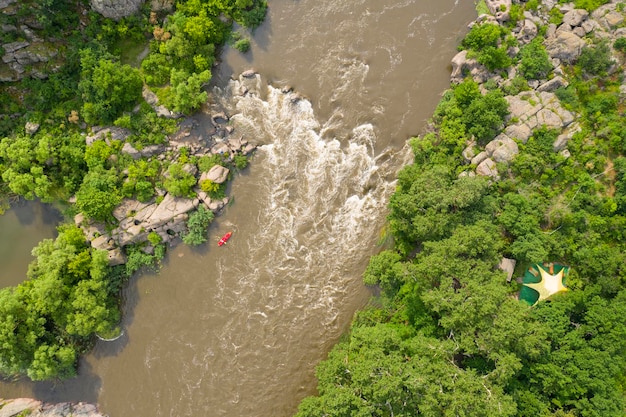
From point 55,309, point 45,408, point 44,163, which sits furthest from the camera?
point 44,163

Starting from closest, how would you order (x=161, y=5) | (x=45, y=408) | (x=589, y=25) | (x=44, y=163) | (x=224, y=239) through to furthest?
(x=589, y=25), (x=45, y=408), (x=44, y=163), (x=224, y=239), (x=161, y=5)

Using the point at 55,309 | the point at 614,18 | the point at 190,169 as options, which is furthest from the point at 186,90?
the point at 614,18

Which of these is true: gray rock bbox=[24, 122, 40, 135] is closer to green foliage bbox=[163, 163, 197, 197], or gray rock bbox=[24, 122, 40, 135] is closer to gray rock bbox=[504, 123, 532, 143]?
green foliage bbox=[163, 163, 197, 197]

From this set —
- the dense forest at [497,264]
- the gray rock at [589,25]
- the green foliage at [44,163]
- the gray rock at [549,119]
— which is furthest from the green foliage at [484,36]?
the green foliage at [44,163]

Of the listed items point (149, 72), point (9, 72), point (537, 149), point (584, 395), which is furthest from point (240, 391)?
point (9, 72)

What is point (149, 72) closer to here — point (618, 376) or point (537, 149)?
point (537, 149)

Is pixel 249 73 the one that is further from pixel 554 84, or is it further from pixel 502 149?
pixel 554 84

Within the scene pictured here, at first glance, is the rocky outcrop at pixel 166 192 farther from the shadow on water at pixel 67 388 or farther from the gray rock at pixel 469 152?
the gray rock at pixel 469 152
